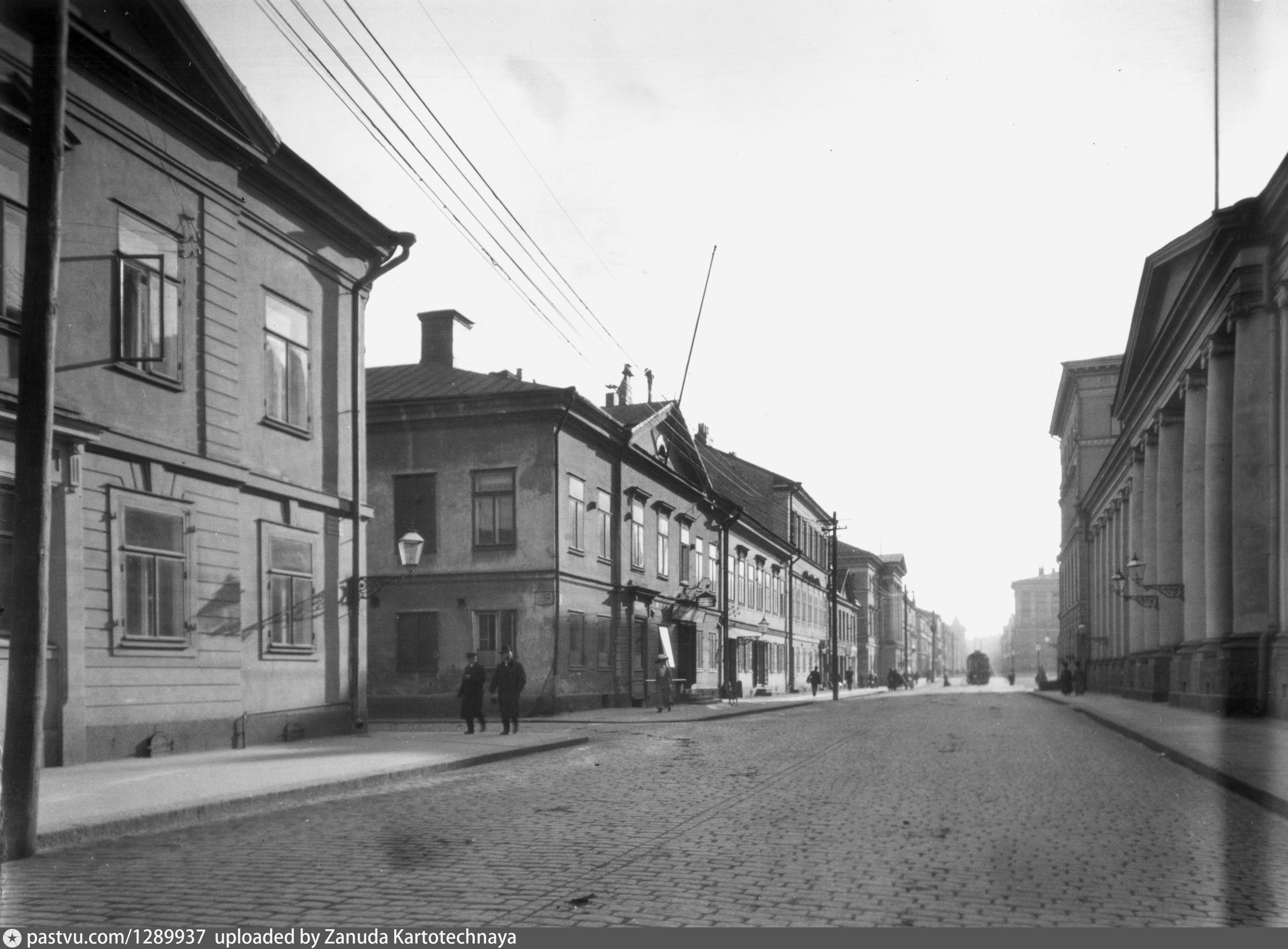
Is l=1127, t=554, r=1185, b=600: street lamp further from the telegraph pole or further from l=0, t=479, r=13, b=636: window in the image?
l=0, t=479, r=13, b=636: window

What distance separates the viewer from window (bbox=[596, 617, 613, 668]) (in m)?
33.1

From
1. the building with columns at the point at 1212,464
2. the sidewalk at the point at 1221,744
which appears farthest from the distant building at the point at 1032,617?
the sidewalk at the point at 1221,744

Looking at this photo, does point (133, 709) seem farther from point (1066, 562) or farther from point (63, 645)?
point (1066, 562)

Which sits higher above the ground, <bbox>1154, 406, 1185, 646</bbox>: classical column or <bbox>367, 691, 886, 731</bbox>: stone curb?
<bbox>1154, 406, 1185, 646</bbox>: classical column

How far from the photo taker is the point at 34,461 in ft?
26.5

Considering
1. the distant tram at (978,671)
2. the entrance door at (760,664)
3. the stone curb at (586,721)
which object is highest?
the stone curb at (586,721)

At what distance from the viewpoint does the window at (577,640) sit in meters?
30.5

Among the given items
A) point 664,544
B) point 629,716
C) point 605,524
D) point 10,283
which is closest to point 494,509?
point 605,524

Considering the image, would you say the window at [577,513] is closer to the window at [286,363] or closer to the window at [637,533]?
the window at [637,533]

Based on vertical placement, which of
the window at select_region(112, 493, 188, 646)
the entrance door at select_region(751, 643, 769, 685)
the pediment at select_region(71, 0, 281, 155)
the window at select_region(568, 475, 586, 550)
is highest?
the pediment at select_region(71, 0, 281, 155)

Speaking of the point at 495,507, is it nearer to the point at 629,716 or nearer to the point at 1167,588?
the point at 629,716

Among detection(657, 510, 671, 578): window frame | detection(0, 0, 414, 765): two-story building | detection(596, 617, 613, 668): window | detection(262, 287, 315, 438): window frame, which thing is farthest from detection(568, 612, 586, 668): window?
detection(262, 287, 315, 438): window frame

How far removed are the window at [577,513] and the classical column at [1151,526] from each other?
18.5 m

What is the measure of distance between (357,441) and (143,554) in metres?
5.78
